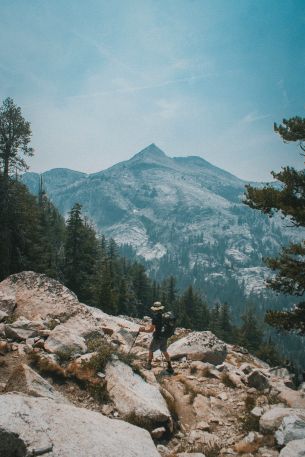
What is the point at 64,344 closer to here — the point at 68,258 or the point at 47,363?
the point at 47,363

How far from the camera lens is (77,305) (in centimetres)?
1561

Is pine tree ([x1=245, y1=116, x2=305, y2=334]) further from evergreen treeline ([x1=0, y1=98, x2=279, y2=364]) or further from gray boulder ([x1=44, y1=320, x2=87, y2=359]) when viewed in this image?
evergreen treeline ([x1=0, y1=98, x2=279, y2=364])

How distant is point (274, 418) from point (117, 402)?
13.3 feet

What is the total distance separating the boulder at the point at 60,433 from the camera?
4961 mm

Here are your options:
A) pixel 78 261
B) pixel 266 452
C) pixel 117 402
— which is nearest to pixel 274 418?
pixel 266 452

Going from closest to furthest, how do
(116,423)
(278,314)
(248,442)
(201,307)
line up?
(116,423) < (248,442) < (278,314) < (201,307)

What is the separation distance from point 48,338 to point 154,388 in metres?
3.70

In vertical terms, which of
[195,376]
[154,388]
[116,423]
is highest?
[116,423]

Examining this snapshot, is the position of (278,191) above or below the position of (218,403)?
above

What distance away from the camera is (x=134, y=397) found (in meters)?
8.90

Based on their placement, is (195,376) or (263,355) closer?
(195,376)

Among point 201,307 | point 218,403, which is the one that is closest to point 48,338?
point 218,403

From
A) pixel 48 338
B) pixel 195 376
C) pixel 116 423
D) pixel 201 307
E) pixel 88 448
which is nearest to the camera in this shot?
pixel 88 448

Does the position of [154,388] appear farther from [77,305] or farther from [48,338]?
[77,305]
